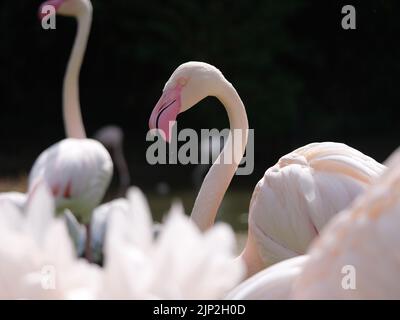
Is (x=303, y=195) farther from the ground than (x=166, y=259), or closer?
closer

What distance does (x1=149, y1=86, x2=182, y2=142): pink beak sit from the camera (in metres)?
3.19

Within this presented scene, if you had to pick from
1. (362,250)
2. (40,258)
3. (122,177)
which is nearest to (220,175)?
(362,250)

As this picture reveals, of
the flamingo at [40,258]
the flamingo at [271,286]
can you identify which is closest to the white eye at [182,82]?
the flamingo at [271,286]

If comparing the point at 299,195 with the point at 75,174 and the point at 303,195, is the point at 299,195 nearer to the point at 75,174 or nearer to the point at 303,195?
the point at 303,195

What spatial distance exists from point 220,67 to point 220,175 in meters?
9.80

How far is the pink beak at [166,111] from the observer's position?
319 centimetres

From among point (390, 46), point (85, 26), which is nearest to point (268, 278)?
point (85, 26)

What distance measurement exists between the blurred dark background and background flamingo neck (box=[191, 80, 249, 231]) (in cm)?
854

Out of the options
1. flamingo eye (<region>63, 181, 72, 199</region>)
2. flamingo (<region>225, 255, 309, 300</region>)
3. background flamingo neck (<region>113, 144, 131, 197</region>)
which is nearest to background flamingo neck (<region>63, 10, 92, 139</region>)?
flamingo eye (<region>63, 181, 72, 199</region>)

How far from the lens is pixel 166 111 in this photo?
128 inches

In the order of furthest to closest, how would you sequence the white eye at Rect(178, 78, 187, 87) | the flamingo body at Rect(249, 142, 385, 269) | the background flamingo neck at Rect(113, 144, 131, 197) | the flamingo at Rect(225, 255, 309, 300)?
the background flamingo neck at Rect(113, 144, 131, 197)
the white eye at Rect(178, 78, 187, 87)
the flamingo body at Rect(249, 142, 385, 269)
the flamingo at Rect(225, 255, 309, 300)

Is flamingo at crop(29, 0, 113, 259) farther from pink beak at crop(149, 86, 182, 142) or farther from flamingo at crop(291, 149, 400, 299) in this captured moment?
flamingo at crop(291, 149, 400, 299)

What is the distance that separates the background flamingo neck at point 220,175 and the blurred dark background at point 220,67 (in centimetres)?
854
